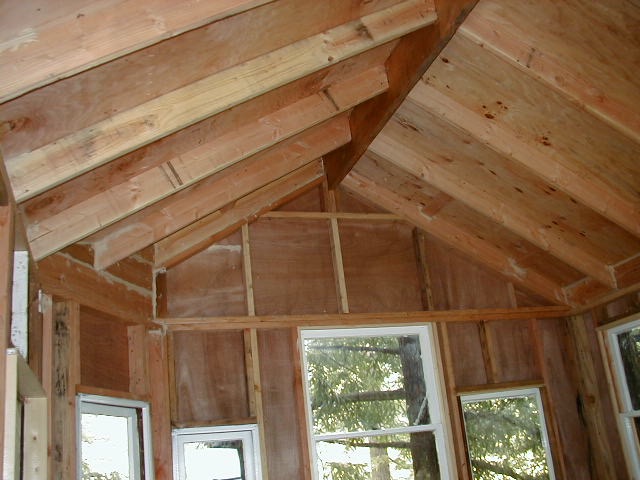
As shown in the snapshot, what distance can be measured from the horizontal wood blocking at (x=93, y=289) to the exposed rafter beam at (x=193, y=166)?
20 centimetres

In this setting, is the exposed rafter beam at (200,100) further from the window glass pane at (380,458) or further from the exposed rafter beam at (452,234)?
the window glass pane at (380,458)

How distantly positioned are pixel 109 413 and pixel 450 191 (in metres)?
2.80

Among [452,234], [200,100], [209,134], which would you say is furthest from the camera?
[452,234]

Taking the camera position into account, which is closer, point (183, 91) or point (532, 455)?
point (183, 91)

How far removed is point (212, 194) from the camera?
4.67m

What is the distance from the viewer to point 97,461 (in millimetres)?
4102

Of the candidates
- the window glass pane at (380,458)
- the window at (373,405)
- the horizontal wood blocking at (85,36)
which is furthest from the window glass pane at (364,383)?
the horizontal wood blocking at (85,36)

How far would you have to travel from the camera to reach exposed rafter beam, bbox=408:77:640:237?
4438 millimetres

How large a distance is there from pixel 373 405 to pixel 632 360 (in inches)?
79.0

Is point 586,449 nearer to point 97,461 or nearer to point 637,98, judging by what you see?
point 637,98

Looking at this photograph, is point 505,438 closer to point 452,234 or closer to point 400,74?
point 452,234

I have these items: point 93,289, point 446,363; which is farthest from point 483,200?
point 93,289

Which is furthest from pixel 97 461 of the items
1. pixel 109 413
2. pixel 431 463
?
pixel 431 463

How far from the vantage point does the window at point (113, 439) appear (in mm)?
4051
